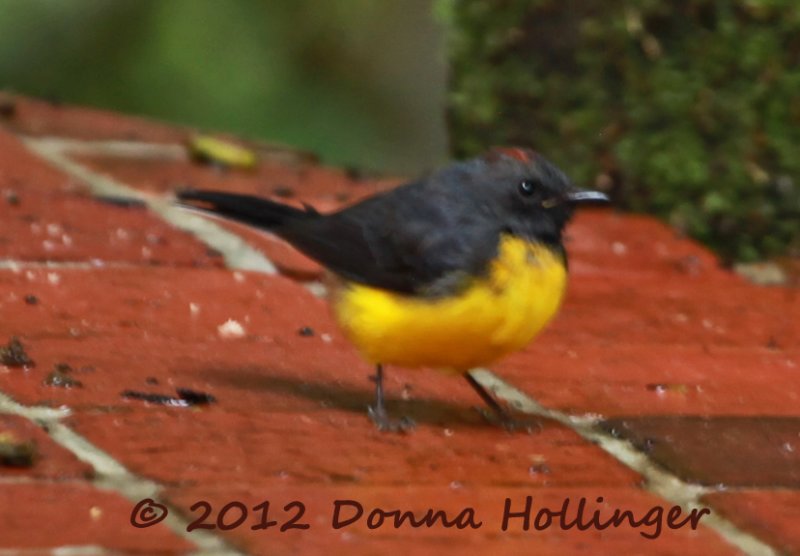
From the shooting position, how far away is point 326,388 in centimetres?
317

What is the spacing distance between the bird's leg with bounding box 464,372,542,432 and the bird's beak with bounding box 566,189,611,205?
0.41 metres

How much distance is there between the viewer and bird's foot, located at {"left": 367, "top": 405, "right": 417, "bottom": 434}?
2867 millimetres

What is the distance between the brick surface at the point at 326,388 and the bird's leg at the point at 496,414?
0.03 meters

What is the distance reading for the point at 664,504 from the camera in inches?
99.3

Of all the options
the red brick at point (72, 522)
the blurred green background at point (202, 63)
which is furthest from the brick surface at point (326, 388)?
the blurred green background at point (202, 63)

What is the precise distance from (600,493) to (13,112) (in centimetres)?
319

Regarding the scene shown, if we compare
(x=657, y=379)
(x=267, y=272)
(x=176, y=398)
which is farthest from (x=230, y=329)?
(x=657, y=379)

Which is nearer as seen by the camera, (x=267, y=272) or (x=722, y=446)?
(x=722, y=446)

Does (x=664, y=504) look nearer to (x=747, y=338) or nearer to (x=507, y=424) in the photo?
(x=507, y=424)

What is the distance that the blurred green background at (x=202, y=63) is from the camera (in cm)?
659

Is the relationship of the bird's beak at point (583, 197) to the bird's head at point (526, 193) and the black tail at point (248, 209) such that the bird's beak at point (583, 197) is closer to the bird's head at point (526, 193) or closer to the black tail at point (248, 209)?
the bird's head at point (526, 193)

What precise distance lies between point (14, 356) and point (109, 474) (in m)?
0.61

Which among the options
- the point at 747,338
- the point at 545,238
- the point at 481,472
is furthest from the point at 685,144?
the point at 481,472

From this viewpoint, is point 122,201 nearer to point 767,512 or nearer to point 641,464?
point 641,464
